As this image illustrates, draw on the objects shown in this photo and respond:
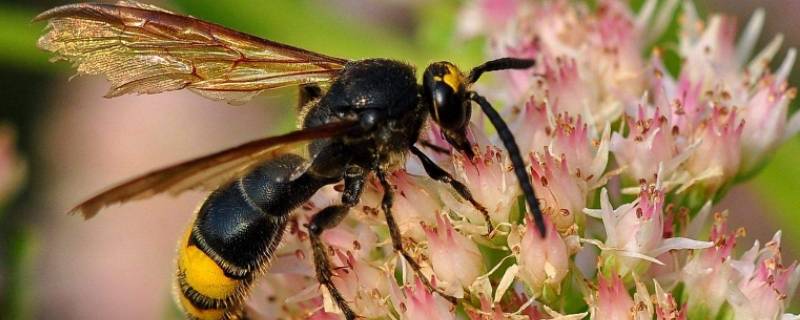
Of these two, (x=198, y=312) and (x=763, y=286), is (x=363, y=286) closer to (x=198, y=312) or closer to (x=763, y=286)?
(x=198, y=312)

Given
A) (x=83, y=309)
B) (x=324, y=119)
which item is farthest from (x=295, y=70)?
(x=83, y=309)

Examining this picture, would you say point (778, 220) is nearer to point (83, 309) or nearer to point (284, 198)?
point (284, 198)

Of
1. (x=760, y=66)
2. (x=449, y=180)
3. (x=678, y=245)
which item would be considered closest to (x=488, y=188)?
(x=449, y=180)

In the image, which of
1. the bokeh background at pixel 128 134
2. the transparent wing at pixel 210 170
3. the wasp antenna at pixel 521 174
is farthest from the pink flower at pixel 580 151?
the bokeh background at pixel 128 134

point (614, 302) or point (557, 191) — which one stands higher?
point (557, 191)

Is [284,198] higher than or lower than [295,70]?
lower

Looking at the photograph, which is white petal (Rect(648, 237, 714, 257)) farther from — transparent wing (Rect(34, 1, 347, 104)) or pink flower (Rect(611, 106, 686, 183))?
transparent wing (Rect(34, 1, 347, 104))
